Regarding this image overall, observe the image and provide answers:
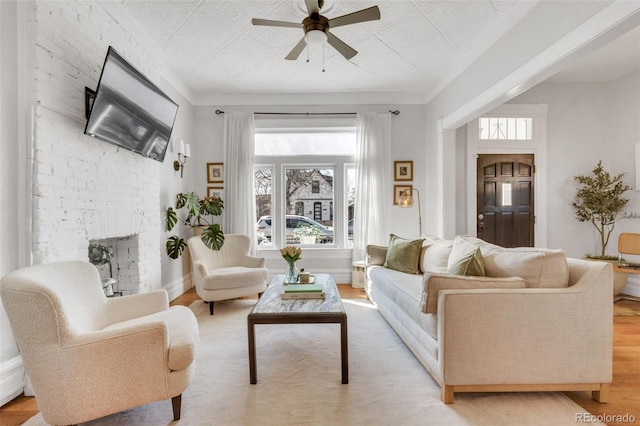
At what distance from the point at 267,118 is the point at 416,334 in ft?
12.9

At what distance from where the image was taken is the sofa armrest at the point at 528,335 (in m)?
1.96

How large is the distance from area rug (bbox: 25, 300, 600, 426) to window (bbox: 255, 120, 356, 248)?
261 centimetres

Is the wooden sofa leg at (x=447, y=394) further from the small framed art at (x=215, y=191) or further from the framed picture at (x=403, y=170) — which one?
the small framed art at (x=215, y=191)

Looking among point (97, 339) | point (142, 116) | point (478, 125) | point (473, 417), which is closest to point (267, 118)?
point (142, 116)

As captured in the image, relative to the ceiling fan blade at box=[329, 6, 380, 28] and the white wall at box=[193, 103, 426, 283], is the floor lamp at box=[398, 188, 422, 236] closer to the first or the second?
the white wall at box=[193, 103, 426, 283]

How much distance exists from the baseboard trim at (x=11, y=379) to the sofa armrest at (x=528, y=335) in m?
2.59

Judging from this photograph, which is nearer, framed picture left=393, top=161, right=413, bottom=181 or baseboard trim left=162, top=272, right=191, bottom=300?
baseboard trim left=162, top=272, right=191, bottom=300

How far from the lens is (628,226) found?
456 centimetres

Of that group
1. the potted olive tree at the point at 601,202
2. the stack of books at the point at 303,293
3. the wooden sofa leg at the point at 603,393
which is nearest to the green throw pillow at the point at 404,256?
the stack of books at the point at 303,293

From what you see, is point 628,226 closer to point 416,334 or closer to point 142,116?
point 416,334

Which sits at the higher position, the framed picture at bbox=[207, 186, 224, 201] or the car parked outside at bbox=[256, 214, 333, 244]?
the framed picture at bbox=[207, 186, 224, 201]

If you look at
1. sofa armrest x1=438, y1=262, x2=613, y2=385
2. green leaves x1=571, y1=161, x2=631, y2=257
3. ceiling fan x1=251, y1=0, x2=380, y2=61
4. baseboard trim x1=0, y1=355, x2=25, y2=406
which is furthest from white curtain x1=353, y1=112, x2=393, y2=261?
baseboard trim x1=0, y1=355, x2=25, y2=406

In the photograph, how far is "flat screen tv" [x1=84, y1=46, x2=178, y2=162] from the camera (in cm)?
247

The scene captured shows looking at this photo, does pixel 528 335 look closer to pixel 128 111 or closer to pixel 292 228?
pixel 128 111
